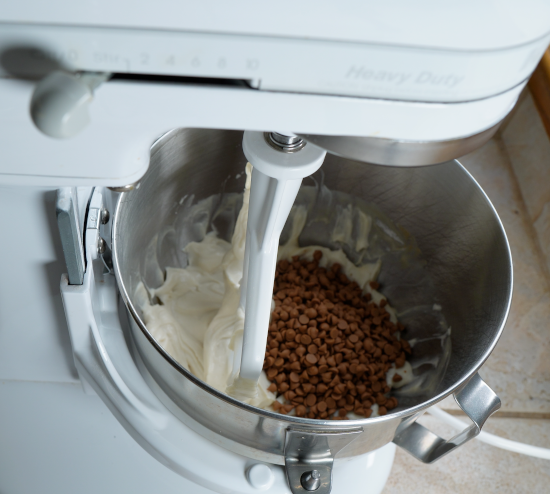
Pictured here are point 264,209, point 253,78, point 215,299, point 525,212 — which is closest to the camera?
point 253,78

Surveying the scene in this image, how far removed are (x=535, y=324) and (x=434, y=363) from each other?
29cm

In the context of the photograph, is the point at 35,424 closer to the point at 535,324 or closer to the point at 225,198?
the point at 225,198

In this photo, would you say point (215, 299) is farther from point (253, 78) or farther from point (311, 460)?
point (253, 78)

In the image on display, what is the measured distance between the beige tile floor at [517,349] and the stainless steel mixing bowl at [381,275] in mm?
146

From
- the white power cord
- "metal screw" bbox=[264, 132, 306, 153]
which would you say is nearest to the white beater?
"metal screw" bbox=[264, 132, 306, 153]

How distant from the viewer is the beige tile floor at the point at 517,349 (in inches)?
28.1

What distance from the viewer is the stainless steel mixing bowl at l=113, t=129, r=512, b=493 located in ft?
1.39

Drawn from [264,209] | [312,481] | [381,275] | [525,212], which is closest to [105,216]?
[264,209]

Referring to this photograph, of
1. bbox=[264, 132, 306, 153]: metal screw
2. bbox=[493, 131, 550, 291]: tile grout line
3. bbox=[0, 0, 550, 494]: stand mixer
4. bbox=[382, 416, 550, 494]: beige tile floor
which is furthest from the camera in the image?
bbox=[493, 131, 550, 291]: tile grout line

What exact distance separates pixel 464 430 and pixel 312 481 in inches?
5.6

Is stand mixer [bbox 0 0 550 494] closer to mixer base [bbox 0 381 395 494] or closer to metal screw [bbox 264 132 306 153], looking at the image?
metal screw [bbox 264 132 306 153]

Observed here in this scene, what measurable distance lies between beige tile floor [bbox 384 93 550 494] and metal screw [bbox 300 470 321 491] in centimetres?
29

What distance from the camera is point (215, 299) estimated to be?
678 millimetres

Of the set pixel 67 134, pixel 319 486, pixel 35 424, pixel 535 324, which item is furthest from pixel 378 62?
pixel 535 324
